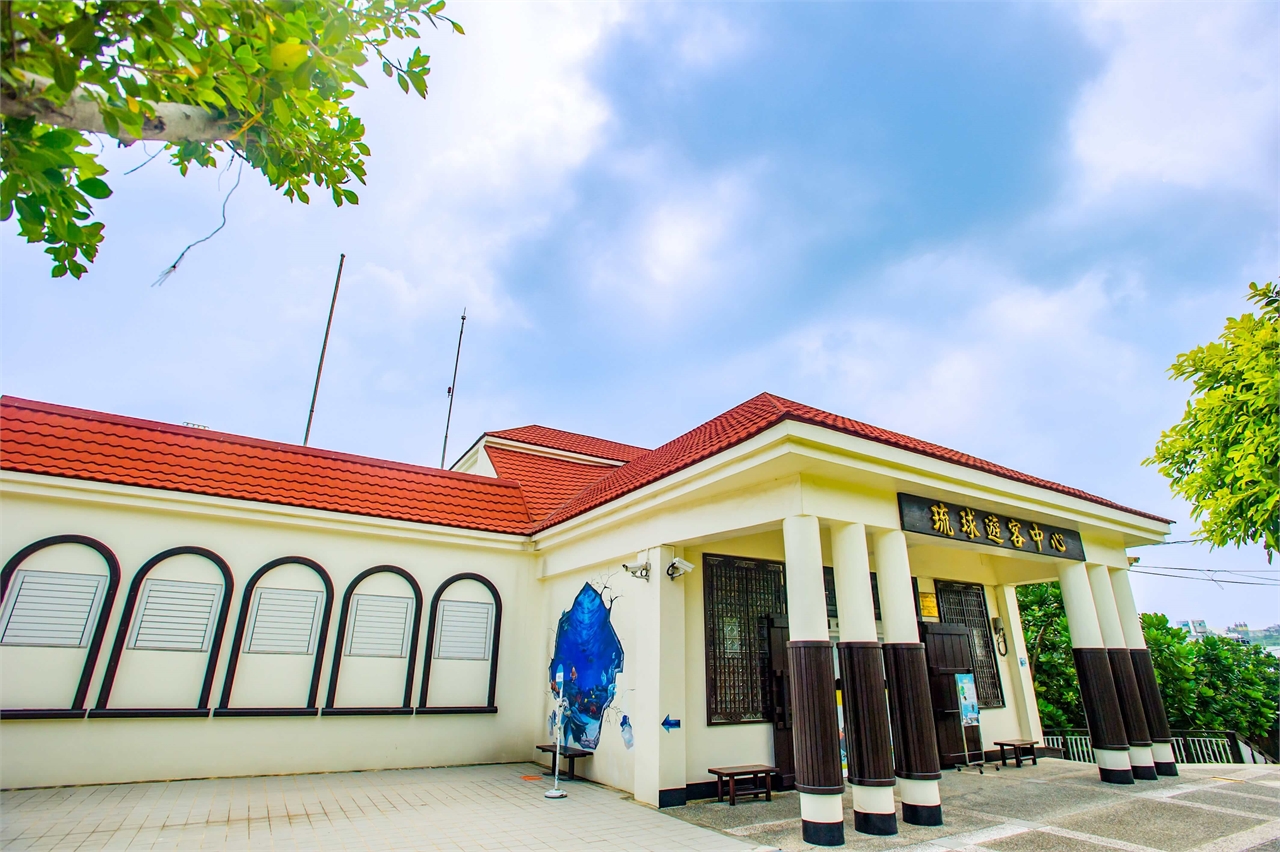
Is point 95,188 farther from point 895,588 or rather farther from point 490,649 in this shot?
point 490,649

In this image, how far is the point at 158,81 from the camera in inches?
97.6

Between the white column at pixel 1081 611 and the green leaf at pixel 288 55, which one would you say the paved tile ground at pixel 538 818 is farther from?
the green leaf at pixel 288 55

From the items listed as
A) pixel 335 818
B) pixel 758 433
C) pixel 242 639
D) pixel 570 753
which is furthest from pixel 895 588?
pixel 242 639

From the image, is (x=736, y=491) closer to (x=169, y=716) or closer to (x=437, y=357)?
(x=169, y=716)

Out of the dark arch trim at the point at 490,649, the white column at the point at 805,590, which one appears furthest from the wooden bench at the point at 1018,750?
the dark arch trim at the point at 490,649

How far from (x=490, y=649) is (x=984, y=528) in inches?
257

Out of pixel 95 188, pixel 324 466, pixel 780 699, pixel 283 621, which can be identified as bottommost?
pixel 780 699

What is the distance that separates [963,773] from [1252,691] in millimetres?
9699

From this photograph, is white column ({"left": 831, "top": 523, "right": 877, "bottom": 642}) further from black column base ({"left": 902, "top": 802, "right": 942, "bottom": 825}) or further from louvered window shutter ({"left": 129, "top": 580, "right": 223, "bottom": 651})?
louvered window shutter ({"left": 129, "top": 580, "right": 223, "bottom": 651})

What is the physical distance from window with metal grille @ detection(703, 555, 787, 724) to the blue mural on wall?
113 centimetres

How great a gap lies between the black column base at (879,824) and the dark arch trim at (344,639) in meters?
5.48

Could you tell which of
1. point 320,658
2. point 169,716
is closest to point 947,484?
point 320,658

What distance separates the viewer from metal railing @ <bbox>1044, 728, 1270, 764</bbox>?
10.7 m

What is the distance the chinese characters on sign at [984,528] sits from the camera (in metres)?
6.02
